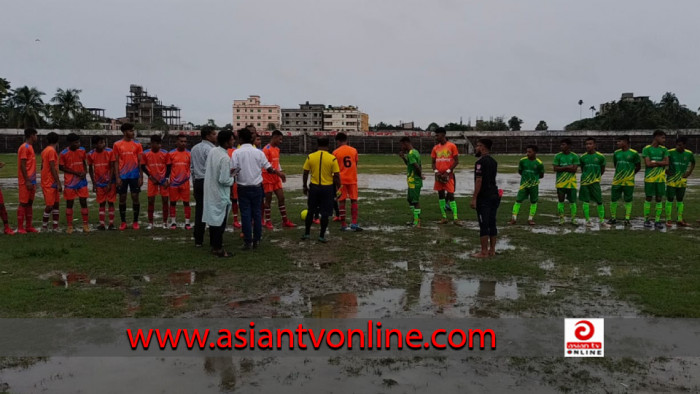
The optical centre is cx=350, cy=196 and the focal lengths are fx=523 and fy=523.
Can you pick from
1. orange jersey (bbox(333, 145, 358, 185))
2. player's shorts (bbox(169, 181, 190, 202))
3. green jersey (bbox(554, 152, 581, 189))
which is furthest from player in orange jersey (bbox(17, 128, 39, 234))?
green jersey (bbox(554, 152, 581, 189))

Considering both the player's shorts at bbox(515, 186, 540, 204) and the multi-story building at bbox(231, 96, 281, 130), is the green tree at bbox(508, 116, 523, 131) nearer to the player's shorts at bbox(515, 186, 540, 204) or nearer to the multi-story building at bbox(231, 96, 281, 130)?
the multi-story building at bbox(231, 96, 281, 130)

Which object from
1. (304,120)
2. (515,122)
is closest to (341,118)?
(304,120)

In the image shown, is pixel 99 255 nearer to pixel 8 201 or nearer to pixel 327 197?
pixel 327 197

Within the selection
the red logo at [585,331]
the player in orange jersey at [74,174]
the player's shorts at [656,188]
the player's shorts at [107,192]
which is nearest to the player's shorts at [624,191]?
the player's shorts at [656,188]

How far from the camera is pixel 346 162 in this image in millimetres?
11516

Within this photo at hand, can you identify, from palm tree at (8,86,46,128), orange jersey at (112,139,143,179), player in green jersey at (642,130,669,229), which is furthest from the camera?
palm tree at (8,86,46,128)

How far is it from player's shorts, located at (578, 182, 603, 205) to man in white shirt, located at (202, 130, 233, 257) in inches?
335

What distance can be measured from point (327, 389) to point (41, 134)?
69581 mm

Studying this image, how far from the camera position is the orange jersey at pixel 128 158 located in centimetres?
1134

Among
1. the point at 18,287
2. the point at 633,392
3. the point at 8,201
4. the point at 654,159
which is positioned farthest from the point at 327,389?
the point at 8,201

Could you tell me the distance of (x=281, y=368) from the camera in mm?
4484

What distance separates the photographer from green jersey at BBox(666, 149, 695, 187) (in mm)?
12055

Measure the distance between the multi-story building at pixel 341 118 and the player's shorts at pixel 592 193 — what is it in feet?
498

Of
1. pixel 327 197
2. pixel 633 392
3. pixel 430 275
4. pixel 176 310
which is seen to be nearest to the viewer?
pixel 633 392
